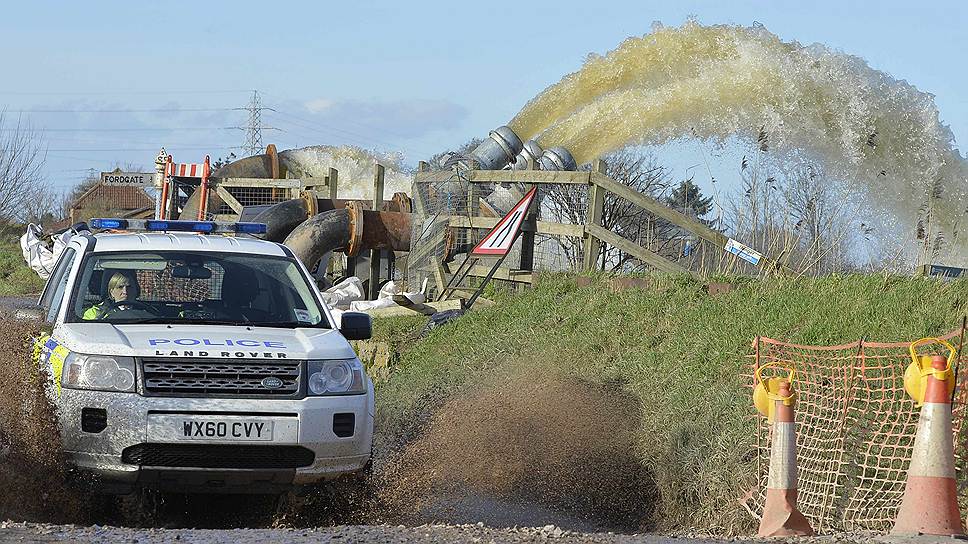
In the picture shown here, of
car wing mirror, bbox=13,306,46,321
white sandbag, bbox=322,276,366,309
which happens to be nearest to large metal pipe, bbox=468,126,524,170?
white sandbag, bbox=322,276,366,309

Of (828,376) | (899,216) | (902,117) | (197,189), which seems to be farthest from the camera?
(197,189)

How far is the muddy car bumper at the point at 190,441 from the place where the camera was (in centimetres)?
704

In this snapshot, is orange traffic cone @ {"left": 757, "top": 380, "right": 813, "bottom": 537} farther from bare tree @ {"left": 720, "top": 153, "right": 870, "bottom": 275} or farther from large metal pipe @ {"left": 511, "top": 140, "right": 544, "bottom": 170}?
large metal pipe @ {"left": 511, "top": 140, "right": 544, "bottom": 170}

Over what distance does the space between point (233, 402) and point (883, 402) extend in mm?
4035

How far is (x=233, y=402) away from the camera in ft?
23.6

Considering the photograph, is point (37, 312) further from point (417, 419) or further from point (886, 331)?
point (886, 331)

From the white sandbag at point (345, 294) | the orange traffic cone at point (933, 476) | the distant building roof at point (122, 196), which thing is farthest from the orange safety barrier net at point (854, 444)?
the distant building roof at point (122, 196)

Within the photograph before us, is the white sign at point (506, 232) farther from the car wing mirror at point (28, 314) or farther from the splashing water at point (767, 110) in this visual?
the car wing mirror at point (28, 314)

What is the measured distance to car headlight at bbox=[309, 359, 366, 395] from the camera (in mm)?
7453

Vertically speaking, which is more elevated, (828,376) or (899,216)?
(899,216)

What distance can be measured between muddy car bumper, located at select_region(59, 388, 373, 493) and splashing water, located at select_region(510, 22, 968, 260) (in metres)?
11.8

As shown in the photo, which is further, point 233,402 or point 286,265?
point 286,265

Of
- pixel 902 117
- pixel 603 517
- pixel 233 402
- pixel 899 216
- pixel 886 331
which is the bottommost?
pixel 603 517

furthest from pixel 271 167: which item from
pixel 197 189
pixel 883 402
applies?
pixel 883 402
